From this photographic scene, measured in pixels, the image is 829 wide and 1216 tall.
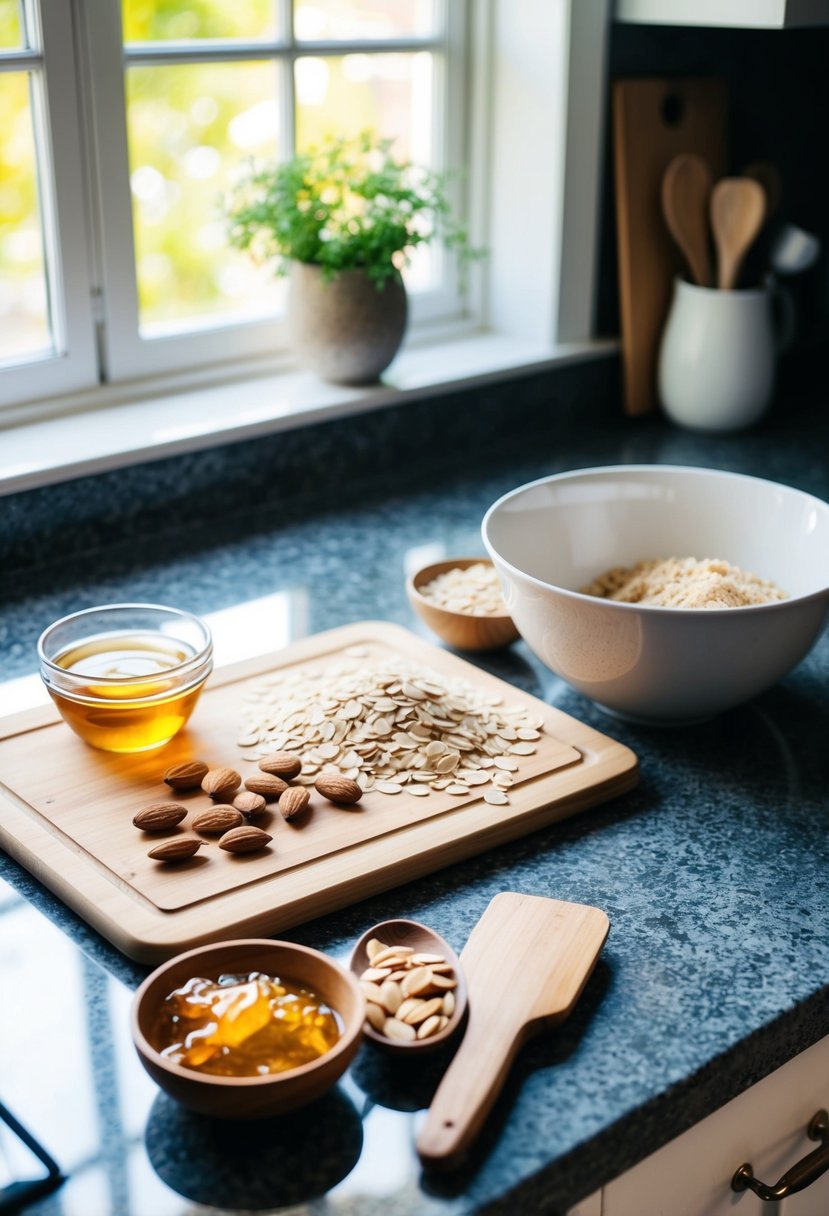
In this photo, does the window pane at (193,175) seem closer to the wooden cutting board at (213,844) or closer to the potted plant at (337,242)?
the potted plant at (337,242)

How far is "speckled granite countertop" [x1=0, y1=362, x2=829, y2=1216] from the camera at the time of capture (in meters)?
0.74

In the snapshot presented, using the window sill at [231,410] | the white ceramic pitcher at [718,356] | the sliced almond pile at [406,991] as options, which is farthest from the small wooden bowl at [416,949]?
the white ceramic pitcher at [718,356]

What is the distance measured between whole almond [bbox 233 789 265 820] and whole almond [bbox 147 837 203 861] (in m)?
0.06

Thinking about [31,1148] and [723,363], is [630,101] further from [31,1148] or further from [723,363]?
[31,1148]

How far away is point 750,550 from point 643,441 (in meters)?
0.65

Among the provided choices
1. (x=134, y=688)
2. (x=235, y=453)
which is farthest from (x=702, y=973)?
(x=235, y=453)

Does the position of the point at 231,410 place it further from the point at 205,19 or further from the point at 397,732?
the point at 397,732

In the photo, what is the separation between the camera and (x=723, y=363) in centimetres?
190

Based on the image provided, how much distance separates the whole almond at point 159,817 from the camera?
98 cm

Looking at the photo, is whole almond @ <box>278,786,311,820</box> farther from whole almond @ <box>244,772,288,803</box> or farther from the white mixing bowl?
the white mixing bowl

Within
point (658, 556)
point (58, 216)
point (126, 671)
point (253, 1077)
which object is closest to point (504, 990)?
point (253, 1077)

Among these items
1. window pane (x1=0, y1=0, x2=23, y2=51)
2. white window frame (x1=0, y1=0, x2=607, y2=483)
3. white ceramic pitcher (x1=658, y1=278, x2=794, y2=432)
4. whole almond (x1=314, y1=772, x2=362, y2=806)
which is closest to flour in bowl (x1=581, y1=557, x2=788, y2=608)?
whole almond (x1=314, y1=772, x2=362, y2=806)

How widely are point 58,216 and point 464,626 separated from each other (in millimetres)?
711

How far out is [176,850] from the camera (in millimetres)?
944
